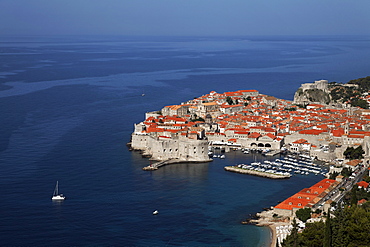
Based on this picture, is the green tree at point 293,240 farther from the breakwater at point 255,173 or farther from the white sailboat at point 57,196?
the white sailboat at point 57,196

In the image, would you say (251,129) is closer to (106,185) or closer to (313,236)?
(106,185)

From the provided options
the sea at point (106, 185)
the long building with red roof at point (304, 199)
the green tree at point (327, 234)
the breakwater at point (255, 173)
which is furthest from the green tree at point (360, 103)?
the green tree at point (327, 234)

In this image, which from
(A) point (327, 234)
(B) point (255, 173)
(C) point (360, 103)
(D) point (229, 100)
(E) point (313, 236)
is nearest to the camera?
(A) point (327, 234)

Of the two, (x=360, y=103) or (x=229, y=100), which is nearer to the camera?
(x=360, y=103)

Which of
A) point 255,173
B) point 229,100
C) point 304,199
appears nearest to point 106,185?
point 255,173

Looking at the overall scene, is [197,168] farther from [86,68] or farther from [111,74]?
[86,68]

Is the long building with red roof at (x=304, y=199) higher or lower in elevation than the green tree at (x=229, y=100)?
lower

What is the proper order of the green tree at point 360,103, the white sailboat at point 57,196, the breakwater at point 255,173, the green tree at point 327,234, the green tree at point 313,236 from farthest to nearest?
the green tree at point 360,103, the breakwater at point 255,173, the white sailboat at point 57,196, the green tree at point 313,236, the green tree at point 327,234

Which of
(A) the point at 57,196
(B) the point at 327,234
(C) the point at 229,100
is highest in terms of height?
(B) the point at 327,234

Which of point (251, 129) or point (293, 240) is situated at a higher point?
point (293, 240)

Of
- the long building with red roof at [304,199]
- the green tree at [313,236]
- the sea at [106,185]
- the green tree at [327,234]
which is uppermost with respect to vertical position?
the green tree at [327,234]

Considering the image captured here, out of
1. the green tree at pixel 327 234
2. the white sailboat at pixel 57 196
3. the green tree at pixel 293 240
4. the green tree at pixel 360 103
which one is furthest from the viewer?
the green tree at pixel 360 103
